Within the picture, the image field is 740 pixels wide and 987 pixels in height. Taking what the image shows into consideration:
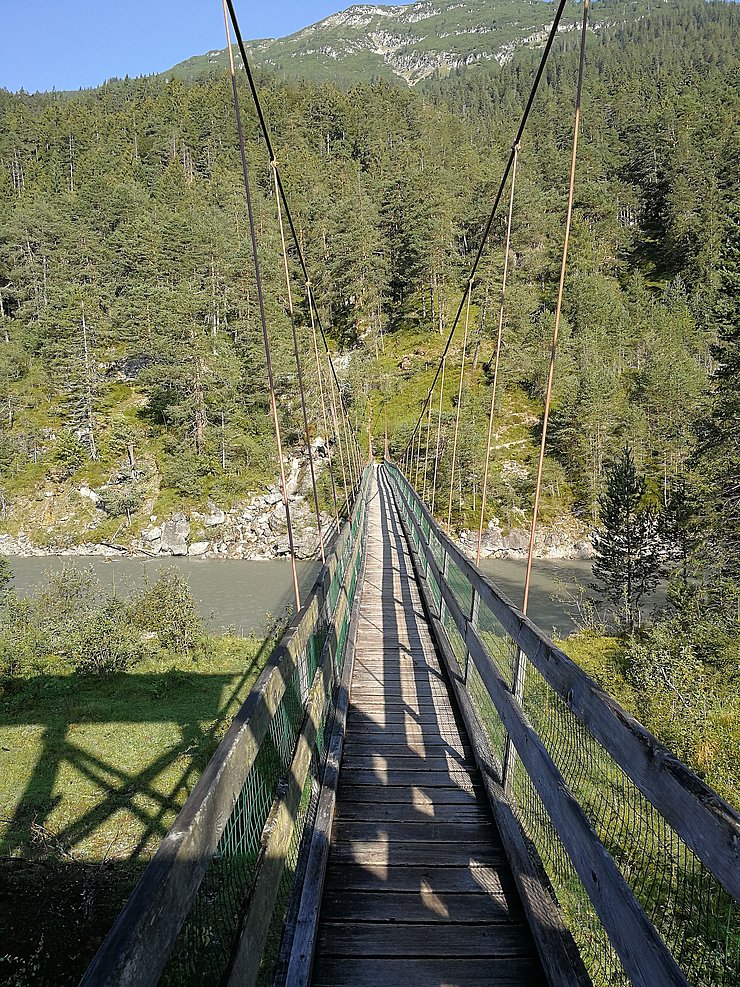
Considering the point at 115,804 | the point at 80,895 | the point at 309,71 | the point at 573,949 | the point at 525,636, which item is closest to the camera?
the point at 573,949

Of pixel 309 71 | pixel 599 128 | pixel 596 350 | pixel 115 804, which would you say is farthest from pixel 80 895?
pixel 309 71

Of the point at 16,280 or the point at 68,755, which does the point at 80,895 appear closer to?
the point at 68,755

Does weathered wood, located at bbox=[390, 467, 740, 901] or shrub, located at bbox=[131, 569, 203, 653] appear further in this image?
shrub, located at bbox=[131, 569, 203, 653]

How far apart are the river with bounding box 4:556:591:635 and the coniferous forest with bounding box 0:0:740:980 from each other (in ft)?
7.46

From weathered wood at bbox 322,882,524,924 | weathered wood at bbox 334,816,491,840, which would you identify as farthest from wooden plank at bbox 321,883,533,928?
weathered wood at bbox 334,816,491,840

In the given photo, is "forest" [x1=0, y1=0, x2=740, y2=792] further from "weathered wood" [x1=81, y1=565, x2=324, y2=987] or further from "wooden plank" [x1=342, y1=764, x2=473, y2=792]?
"weathered wood" [x1=81, y1=565, x2=324, y2=987]

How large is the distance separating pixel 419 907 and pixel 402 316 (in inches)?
2104

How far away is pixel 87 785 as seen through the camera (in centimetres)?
849

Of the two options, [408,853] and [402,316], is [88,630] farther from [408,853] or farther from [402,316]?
[402,316]

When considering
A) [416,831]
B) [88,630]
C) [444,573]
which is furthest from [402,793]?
[88,630]

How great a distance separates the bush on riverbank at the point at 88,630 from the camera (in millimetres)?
13781

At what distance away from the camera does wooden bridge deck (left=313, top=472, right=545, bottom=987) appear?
1873mm

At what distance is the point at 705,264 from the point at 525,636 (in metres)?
63.1

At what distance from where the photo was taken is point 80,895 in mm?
5871
